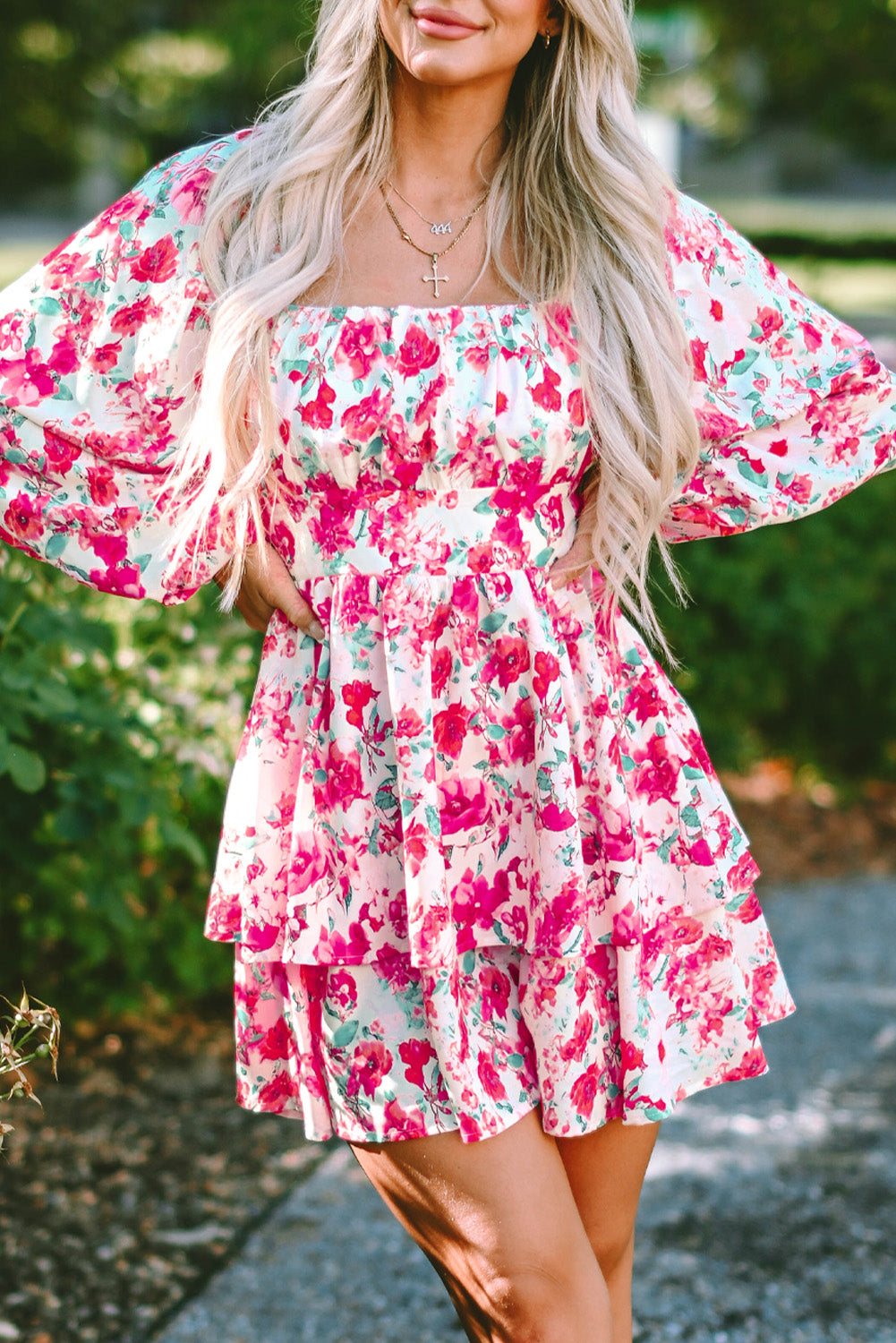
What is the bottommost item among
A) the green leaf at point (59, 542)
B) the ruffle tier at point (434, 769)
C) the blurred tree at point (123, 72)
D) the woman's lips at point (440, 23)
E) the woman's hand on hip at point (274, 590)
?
the blurred tree at point (123, 72)

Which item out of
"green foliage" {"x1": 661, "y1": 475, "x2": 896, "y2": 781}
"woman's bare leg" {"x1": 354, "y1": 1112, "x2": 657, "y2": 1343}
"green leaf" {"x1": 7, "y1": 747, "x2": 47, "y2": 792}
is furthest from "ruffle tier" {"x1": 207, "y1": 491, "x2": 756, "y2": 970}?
"green foliage" {"x1": 661, "y1": 475, "x2": 896, "y2": 781}

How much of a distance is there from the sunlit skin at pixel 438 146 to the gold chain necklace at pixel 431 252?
0.03ft

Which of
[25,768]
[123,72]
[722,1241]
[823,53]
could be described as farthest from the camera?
[123,72]

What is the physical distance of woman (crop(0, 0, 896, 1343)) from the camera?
190cm

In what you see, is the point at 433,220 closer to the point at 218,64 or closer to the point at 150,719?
the point at 150,719

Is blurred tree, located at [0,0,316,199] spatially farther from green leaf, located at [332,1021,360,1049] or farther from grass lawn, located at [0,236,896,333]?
green leaf, located at [332,1021,360,1049]

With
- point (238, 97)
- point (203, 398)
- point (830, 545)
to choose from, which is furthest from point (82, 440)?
point (238, 97)

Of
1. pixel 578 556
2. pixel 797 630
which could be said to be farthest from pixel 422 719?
pixel 797 630

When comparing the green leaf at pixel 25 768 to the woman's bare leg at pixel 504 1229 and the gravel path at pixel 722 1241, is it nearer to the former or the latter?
the woman's bare leg at pixel 504 1229

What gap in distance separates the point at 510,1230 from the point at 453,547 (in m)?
0.82

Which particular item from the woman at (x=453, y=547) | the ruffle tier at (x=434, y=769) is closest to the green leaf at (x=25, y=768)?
the woman at (x=453, y=547)

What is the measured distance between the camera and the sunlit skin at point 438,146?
6.48 ft

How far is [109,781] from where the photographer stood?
2771mm

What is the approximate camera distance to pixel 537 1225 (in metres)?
1.82
